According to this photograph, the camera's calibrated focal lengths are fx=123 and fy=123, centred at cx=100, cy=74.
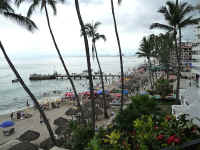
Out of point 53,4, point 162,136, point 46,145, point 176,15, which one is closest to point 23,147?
point 46,145

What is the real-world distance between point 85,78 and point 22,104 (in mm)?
38878

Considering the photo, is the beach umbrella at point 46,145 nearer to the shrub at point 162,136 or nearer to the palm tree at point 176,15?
the shrub at point 162,136

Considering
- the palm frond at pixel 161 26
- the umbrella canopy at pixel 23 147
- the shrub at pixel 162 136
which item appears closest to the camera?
the shrub at pixel 162 136

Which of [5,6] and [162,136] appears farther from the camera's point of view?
[5,6]

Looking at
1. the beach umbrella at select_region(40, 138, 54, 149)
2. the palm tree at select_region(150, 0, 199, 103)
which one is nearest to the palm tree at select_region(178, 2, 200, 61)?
the palm tree at select_region(150, 0, 199, 103)

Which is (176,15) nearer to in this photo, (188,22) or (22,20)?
(188,22)

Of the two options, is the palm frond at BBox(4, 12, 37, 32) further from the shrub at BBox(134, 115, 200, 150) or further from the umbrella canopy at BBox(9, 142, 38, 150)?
the umbrella canopy at BBox(9, 142, 38, 150)

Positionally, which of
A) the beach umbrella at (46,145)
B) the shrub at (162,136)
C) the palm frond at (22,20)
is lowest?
the beach umbrella at (46,145)

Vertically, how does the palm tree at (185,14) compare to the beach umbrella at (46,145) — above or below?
above

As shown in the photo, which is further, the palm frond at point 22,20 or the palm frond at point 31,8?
the palm frond at point 31,8

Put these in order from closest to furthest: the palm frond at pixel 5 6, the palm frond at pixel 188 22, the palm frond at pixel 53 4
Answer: the palm frond at pixel 5 6 → the palm frond at pixel 53 4 → the palm frond at pixel 188 22

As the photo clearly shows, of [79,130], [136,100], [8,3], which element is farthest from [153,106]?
[8,3]

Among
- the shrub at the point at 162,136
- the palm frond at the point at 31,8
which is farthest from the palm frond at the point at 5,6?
the shrub at the point at 162,136

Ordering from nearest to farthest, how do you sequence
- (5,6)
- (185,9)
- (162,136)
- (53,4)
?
(162,136)
(5,6)
(53,4)
(185,9)
